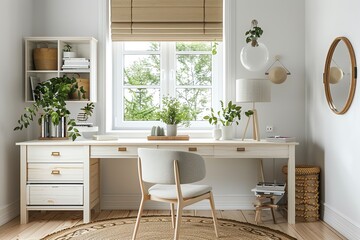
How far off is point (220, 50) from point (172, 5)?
2.31 ft

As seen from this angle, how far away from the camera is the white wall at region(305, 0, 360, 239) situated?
3656 millimetres

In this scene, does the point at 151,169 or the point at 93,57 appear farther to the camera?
the point at 93,57

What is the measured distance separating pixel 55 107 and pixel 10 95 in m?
0.42

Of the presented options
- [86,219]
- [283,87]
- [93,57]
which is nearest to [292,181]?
[283,87]

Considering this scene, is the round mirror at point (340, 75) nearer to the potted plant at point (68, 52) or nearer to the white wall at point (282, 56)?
the white wall at point (282, 56)

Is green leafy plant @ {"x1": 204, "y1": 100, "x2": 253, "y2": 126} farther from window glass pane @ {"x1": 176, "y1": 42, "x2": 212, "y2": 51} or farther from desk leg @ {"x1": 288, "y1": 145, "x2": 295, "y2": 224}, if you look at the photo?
window glass pane @ {"x1": 176, "y1": 42, "x2": 212, "y2": 51}

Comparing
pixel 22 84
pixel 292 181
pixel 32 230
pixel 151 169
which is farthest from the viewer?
pixel 22 84

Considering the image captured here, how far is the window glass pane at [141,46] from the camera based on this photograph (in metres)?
5.14

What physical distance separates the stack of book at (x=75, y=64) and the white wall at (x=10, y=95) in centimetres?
45

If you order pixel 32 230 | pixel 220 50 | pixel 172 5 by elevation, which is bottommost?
pixel 32 230

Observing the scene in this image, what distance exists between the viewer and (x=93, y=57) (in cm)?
468

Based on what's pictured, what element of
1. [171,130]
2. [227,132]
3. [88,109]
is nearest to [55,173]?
[88,109]

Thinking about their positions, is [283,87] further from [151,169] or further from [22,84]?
[22,84]

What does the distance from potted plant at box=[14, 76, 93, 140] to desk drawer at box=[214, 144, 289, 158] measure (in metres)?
1.38
